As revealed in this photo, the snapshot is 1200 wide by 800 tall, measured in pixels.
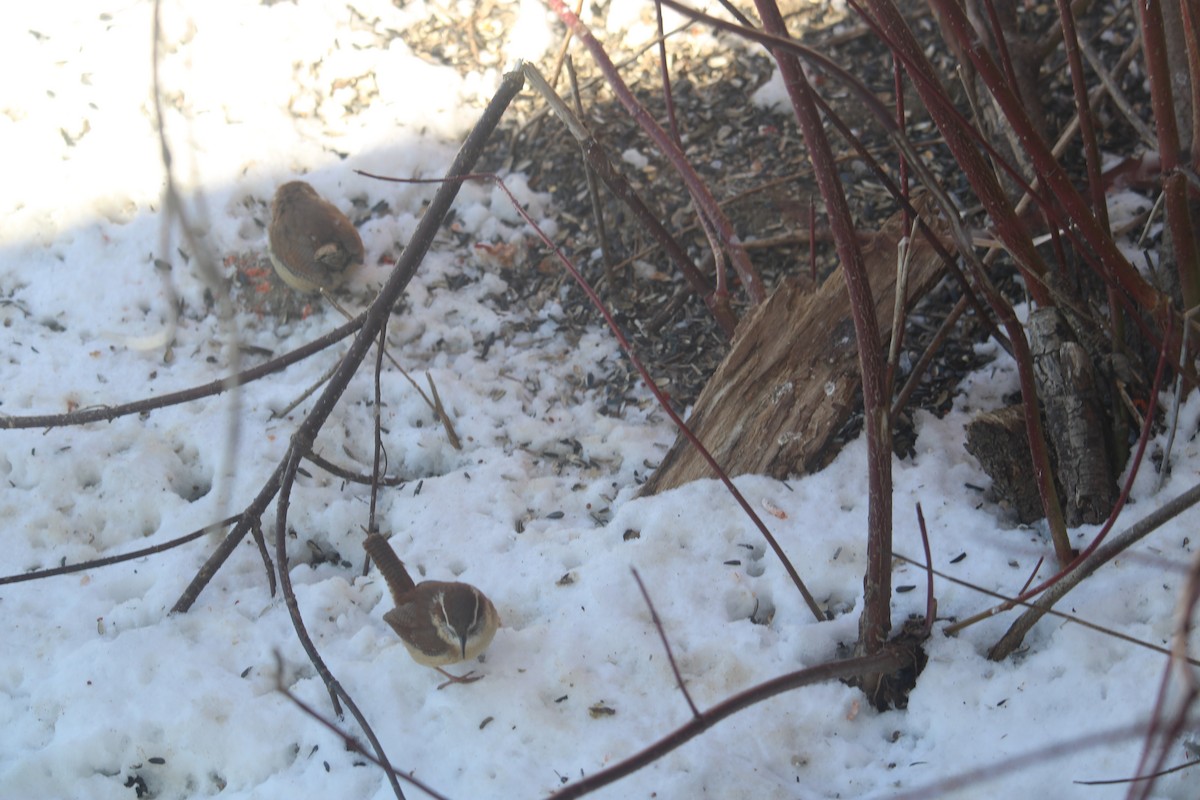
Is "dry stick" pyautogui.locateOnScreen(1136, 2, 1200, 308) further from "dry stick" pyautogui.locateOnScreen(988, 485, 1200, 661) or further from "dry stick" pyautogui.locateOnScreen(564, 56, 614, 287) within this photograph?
"dry stick" pyautogui.locateOnScreen(564, 56, 614, 287)

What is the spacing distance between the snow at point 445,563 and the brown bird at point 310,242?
0.48 feet

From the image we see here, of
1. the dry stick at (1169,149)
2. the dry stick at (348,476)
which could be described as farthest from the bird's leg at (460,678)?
the dry stick at (1169,149)

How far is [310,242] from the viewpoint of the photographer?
10.8 feet

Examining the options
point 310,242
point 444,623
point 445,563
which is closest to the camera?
point 444,623

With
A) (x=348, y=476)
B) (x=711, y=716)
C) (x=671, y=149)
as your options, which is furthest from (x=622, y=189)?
(x=711, y=716)

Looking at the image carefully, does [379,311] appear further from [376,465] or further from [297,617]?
[297,617]

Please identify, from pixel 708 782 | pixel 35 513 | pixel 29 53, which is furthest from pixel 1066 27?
pixel 29 53

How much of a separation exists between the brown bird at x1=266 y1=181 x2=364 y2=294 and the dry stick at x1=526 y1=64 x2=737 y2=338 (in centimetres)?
114

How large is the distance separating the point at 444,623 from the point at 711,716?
3.44 feet

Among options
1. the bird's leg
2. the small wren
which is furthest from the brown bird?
the bird's leg

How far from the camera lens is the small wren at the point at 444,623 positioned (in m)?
2.09

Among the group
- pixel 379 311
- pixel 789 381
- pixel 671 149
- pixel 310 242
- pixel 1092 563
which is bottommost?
pixel 1092 563

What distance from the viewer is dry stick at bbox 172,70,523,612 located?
237 centimetres

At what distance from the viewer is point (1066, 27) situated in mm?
1841
